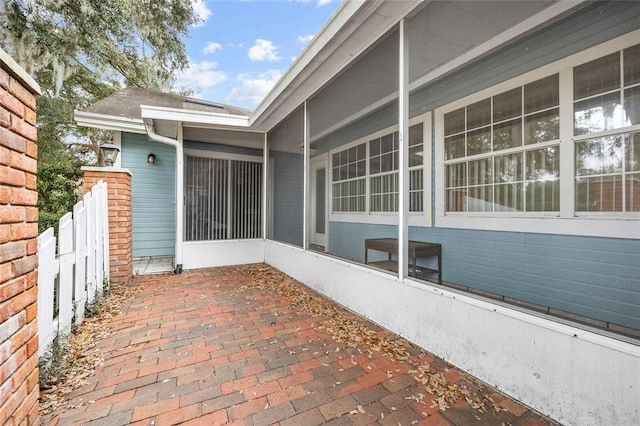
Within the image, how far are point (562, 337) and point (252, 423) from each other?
1.86 m

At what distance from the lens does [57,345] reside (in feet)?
7.44

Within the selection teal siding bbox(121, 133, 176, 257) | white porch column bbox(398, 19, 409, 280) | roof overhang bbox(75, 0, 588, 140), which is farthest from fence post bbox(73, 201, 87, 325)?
teal siding bbox(121, 133, 176, 257)

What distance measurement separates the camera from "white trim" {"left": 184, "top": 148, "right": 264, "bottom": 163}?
225 inches

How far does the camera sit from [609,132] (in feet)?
8.36

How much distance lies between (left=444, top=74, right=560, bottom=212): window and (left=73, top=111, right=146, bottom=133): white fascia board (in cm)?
604

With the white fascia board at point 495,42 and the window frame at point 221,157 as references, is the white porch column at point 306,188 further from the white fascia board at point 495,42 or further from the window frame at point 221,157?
the window frame at point 221,157

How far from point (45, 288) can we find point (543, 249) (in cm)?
464

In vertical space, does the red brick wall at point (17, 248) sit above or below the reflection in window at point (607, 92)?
below

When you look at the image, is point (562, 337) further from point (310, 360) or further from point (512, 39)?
point (512, 39)

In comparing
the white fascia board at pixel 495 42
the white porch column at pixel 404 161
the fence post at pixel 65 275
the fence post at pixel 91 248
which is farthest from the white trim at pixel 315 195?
the fence post at pixel 65 275

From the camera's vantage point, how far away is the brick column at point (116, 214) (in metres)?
4.17

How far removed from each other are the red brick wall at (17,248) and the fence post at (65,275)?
45.8 inches

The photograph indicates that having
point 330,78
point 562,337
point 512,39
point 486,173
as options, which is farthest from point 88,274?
point 512,39

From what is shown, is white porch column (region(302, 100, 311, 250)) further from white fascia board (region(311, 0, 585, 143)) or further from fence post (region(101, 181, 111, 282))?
fence post (region(101, 181, 111, 282))
